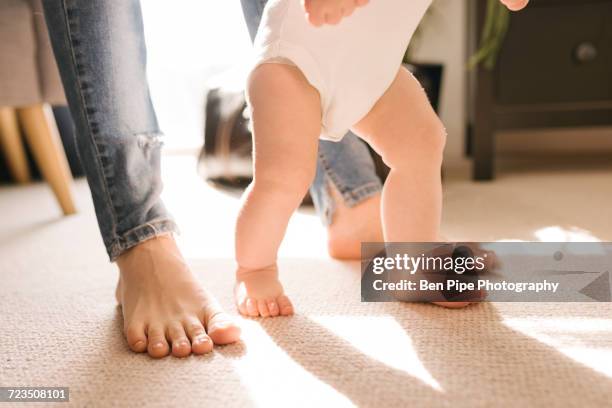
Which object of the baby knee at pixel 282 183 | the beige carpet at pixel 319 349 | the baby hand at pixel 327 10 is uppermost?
the baby hand at pixel 327 10

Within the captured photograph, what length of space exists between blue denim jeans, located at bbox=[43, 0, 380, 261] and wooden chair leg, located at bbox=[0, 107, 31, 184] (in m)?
1.26

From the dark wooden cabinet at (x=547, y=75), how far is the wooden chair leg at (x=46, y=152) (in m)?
0.97

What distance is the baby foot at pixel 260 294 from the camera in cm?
68

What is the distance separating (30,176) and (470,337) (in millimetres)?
1719

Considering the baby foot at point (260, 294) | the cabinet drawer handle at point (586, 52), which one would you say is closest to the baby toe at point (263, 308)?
the baby foot at point (260, 294)

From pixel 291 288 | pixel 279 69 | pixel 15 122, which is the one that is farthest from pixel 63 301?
pixel 15 122

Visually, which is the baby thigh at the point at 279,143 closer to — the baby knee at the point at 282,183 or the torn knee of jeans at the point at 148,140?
the baby knee at the point at 282,183

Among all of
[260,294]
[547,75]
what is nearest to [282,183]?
[260,294]

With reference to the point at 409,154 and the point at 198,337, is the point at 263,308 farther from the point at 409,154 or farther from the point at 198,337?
the point at 409,154

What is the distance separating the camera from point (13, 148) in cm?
189

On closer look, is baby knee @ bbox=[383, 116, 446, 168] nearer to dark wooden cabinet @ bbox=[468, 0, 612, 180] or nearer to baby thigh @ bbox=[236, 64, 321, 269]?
baby thigh @ bbox=[236, 64, 321, 269]

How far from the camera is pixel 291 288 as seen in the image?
787 mm

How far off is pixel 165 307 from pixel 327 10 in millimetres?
335

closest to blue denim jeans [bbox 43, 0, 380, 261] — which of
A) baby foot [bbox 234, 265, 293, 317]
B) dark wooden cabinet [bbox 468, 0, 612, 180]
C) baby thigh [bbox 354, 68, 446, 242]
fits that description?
baby foot [bbox 234, 265, 293, 317]
